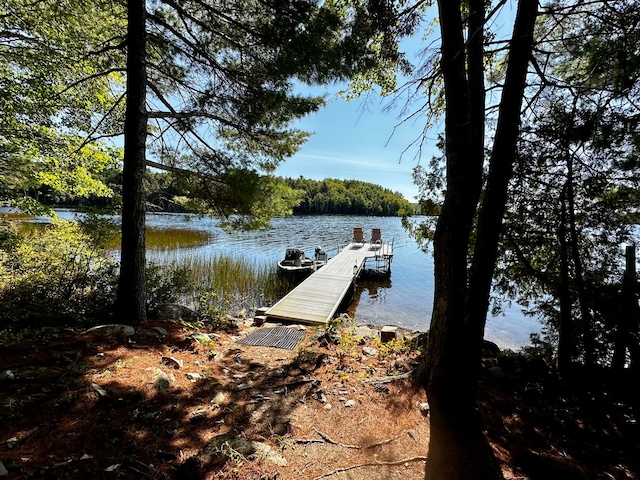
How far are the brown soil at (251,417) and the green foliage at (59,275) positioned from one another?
1.16 metres

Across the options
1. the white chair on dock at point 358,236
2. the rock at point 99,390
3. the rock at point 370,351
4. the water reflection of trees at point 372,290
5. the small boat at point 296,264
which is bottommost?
the water reflection of trees at point 372,290

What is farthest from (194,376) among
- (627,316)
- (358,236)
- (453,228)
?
(358,236)

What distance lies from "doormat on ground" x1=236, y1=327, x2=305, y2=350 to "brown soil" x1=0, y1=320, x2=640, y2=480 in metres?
1.40

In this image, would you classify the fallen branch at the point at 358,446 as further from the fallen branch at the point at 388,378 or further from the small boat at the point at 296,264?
the small boat at the point at 296,264

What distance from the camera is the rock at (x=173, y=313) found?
5.17 metres

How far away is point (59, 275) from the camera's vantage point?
4.91 meters

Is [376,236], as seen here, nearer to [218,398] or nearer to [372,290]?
[372,290]

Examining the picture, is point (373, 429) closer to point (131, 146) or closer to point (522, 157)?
point (522, 157)

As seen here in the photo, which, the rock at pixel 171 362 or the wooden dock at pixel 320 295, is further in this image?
the wooden dock at pixel 320 295

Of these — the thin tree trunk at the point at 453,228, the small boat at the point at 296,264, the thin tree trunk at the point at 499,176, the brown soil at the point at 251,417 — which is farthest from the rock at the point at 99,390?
the small boat at the point at 296,264

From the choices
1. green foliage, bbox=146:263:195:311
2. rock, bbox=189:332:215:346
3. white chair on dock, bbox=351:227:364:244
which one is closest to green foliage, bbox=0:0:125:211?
green foliage, bbox=146:263:195:311

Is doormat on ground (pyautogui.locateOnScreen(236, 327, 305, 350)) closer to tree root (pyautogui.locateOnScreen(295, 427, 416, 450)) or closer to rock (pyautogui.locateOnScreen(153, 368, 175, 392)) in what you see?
rock (pyautogui.locateOnScreen(153, 368, 175, 392))

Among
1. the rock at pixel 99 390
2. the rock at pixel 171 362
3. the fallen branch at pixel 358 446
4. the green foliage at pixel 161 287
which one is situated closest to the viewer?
the fallen branch at pixel 358 446

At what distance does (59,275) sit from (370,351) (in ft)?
17.9
